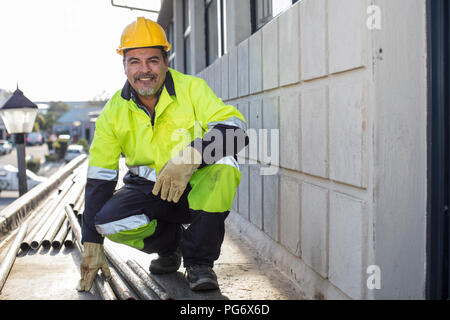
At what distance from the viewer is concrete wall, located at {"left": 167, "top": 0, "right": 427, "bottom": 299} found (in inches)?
83.4

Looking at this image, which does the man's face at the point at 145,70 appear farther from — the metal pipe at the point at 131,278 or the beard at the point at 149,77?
the metal pipe at the point at 131,278

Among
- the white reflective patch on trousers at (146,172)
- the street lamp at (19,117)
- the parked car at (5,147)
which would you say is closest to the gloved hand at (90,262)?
the white reflective patch on trousers at (146,172)

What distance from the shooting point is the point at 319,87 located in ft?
8.64

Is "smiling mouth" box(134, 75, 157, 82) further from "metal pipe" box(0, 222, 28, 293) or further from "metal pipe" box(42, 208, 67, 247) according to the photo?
"metal pipe" box(42, 208, 67, 247)

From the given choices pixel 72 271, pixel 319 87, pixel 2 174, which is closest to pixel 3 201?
pixel 2 174

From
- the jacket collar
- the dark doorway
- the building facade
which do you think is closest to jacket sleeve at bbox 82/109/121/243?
the jacket collar

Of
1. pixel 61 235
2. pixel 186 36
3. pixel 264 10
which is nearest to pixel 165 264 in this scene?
pixel 61 235

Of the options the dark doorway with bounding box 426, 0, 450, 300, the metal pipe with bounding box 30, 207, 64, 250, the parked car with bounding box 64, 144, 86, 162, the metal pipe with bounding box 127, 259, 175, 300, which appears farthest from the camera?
the parked car with bounding box 64, 144, 86, 162

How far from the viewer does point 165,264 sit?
10.8 feet

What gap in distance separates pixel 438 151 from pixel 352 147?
1.29ft

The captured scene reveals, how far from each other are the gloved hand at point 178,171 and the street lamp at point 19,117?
5425 millimetres

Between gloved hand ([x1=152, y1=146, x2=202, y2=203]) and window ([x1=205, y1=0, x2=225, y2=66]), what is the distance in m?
3.64

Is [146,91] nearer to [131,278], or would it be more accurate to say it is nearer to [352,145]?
[131,278]

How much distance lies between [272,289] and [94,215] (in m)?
1.29
